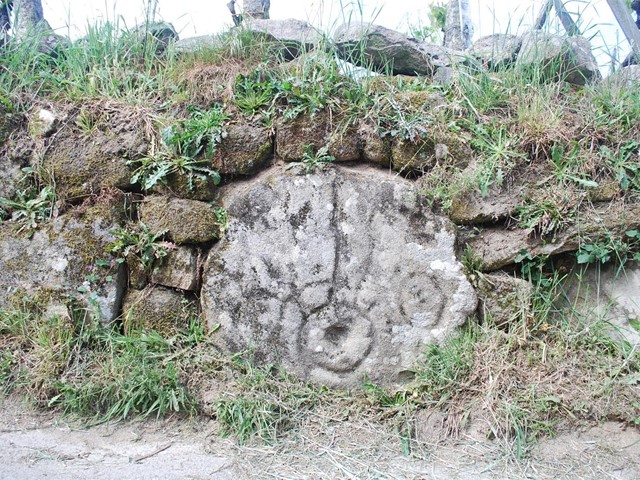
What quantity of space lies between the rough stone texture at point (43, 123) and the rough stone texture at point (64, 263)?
0.51m

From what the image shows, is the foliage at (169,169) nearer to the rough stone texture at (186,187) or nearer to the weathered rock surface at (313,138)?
the rough stone texture at (186,187)

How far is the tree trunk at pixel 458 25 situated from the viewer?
4527 millimetres

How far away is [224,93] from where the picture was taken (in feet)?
10.3

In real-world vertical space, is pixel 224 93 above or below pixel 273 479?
above

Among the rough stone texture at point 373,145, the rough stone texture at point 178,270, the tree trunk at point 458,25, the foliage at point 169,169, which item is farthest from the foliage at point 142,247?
the tree trunk at point 458,25

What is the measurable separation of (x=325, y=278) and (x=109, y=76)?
169cm

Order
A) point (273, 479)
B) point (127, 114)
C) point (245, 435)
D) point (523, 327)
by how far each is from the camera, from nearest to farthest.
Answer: point (273, 479) < point (245, 435) < point (523, 327) < point (127, 114)

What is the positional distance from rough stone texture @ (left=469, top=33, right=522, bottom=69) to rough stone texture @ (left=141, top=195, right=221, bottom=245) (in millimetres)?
1878

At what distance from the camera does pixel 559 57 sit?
3.33 metres

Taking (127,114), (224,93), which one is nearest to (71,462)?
(127,114)

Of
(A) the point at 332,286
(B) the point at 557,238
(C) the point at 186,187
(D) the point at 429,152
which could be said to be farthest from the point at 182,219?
(B) the point at 557,238

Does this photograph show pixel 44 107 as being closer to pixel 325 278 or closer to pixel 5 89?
pixel 5 89

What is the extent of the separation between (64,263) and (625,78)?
129 inches

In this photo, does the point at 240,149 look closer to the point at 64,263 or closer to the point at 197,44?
the point at 197,44
